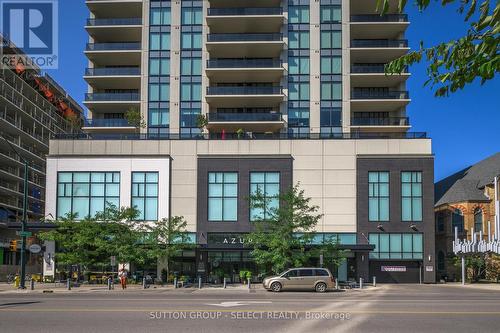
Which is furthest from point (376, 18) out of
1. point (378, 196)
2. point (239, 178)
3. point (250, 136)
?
point (239, 178)

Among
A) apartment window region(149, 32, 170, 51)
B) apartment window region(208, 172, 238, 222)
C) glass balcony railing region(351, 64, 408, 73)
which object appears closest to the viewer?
apartment window region(208, 172, 238, 222)

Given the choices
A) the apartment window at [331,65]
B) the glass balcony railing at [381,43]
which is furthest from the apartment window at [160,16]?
the glass balcony railing at [381,43]

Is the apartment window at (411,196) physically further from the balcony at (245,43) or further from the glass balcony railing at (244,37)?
the glass balcony railing at (244,37)

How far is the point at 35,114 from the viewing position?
95.2 m

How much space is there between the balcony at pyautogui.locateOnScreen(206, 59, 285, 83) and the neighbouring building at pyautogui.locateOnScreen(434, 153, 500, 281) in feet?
86.1

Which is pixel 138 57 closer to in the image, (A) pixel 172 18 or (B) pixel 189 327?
(A) pixel 172 18

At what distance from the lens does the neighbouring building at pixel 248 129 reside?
55.3 meters

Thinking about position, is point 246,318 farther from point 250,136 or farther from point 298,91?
point 298,91

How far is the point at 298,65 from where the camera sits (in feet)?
211

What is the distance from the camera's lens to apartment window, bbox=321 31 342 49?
210 ft

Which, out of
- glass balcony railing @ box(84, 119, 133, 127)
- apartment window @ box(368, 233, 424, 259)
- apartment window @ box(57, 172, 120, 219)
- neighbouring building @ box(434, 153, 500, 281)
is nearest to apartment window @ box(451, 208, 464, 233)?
neighbouring building @ box(434, 153, 500, 281)

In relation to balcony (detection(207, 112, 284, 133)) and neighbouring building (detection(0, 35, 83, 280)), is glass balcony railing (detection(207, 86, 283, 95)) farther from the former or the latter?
neighbouring building (detection(0, 35, 83, 280))

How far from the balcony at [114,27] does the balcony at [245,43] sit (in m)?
8.56

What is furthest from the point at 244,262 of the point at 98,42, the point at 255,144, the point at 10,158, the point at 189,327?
the point at 10,158
